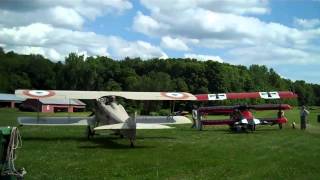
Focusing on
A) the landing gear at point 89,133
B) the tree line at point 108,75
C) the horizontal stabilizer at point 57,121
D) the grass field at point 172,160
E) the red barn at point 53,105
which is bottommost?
the grass field at point 172,160

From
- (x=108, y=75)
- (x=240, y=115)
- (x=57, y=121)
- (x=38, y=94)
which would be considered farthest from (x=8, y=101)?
(x=38, y=94)

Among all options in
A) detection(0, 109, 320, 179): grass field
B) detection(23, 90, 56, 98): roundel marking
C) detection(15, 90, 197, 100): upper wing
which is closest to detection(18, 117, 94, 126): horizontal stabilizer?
detection(15, 90, 197, 100): upper wing

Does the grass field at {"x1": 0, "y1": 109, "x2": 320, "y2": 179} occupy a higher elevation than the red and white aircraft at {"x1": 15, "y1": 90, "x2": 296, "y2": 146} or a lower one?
lower

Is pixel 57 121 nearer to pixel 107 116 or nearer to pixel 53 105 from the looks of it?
pixel 107 116

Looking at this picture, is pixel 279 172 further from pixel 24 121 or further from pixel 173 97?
pixel 24 121

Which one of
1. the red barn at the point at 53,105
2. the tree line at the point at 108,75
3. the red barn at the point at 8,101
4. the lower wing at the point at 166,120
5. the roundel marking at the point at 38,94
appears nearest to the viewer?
the roundel marking at the point at 38,94

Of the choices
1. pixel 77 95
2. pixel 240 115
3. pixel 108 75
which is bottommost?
pixel 240 115

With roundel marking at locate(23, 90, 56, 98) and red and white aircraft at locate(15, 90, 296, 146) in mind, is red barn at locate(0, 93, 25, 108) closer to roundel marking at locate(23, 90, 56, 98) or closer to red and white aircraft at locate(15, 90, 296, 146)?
red and white aircraft at locate(15, 90, 296, 146)

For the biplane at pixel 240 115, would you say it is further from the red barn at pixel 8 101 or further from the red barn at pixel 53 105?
the red barn at pixel 8 101

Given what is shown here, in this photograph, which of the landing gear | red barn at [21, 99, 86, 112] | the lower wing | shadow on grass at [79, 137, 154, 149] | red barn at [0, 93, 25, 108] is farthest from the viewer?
red barn at [0, 93, 25, 108]

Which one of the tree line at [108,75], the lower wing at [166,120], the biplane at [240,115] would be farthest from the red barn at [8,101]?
the lower wing at [166,120]

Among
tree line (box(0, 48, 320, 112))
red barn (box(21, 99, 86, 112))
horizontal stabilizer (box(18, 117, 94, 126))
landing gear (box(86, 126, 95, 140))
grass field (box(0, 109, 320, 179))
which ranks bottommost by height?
grass field (box(0, 109, 320, 179))

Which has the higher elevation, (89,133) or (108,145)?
(89,133)

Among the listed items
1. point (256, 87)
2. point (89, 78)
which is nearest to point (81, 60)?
point (89, 78)
